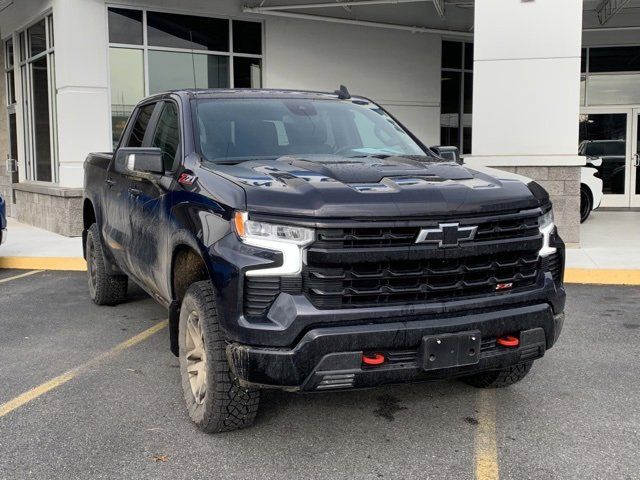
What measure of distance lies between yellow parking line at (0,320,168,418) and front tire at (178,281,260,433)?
3.96ft

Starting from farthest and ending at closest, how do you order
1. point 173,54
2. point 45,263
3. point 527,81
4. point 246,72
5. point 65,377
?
1. point 246,72
2. point 173,54
3. point 527,81
4. point 45,263
5. point 65,377

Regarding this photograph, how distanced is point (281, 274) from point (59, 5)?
1079cm

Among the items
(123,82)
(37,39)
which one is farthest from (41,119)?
(123,82)

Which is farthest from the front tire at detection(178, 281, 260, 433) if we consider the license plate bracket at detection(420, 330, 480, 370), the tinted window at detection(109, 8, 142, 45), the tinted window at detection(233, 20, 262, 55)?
the tinted window at detection(233, 20, 262, 55)

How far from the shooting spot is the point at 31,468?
352 centimetres

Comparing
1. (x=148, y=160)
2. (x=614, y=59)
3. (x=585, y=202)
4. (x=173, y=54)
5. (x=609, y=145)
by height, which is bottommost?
(x=585, y=202)

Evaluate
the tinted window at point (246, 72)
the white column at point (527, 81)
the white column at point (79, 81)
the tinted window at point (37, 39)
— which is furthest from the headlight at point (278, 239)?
the tinted window at point (37, 39)

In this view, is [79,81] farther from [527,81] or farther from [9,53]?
[527,81]

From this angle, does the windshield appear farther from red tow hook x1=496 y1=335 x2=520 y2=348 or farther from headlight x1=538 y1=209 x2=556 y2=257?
red tow hook x1=496 y1=335 x2=520 y2=348

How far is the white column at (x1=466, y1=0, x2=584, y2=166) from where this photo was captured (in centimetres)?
980

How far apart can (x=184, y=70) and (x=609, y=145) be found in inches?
385

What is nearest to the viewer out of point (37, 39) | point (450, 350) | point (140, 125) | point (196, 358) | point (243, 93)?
point (450, 350)

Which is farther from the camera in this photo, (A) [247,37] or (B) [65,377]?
(A) [247,37]

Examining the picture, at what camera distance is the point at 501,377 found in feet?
14.8
